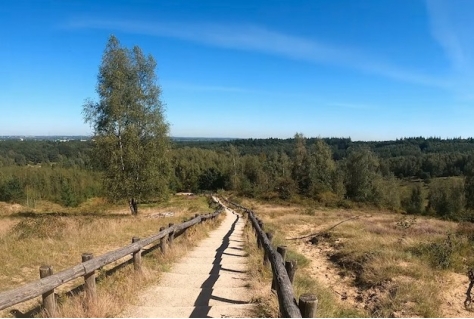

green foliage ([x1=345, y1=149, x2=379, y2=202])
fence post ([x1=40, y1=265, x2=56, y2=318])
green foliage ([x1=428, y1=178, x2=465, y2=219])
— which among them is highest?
fence post ([x1=40, y1=265, x2=56, y2=318])

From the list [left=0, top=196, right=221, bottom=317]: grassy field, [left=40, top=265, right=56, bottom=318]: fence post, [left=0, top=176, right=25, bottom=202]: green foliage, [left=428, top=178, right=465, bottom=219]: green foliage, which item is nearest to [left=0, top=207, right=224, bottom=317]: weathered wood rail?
[left=40, top=265, right=56, bottom=318]: fence post

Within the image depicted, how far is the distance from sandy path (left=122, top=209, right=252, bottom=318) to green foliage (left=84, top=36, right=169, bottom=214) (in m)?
14.7

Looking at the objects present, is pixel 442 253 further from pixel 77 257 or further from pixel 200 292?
pixel 77 257

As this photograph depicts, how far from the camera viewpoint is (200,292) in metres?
7.04

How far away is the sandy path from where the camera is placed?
5.71 m

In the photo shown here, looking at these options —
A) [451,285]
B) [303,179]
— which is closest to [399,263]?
[451,285]

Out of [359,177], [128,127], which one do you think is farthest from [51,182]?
[128,127]

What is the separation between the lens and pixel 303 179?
202ft

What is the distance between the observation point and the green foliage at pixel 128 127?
2412 cm

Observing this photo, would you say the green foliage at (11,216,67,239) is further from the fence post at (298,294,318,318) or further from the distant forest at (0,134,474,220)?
the fence post at (298,294,318,318)

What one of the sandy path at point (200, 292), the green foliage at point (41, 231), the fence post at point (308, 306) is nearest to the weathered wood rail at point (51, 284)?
the sandy path at point (200, 292)

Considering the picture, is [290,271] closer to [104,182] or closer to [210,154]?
[104,182]

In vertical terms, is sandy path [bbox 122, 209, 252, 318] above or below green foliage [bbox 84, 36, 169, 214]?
below

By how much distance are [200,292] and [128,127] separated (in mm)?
19273
